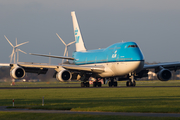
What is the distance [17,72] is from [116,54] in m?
16.1

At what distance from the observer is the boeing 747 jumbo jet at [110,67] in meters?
49.8

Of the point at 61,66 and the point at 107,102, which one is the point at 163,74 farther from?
the point at 107,102

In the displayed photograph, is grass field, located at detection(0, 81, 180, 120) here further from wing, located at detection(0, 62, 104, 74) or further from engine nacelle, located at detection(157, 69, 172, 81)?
engine nacelle, located at detection(157, 69, 172, 81)

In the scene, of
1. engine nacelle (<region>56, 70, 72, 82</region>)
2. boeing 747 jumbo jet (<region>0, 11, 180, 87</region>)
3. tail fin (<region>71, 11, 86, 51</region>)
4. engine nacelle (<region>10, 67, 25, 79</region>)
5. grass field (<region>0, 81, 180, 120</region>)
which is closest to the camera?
grass field (<region>0, 81, 180, 120</region>)

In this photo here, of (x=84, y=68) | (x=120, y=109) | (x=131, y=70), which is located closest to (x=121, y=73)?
(x=131, y=70)

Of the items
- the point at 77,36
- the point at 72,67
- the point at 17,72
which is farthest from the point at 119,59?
the point at 77,36

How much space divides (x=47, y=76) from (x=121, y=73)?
104 feet

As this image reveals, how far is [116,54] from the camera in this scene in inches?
2036

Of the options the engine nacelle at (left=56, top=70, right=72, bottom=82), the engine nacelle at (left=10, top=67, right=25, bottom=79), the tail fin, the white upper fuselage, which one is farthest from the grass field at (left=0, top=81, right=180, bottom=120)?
the tail fin

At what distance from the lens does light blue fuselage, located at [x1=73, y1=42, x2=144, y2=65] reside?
49531 mm

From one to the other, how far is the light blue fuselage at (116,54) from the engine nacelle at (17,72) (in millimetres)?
12234

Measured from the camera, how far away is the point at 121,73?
52000 millimetres

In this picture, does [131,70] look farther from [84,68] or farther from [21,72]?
[21,72]

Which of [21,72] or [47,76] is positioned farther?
[47,76]
